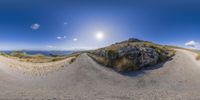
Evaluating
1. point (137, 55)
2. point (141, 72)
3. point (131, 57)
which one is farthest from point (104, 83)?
point (137, 55)

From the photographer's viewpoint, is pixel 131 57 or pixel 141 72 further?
pixel 131 57

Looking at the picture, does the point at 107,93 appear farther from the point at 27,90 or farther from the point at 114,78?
the point at 27,90

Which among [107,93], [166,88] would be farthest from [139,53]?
[107,93]

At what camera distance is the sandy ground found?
2548cm

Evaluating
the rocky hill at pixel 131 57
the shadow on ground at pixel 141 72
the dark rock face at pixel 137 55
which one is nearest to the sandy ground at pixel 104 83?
the shadow on ground at pixel 141 72

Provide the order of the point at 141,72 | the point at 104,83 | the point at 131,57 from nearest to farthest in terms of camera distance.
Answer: the point at 104,83
the point at 141,72
the point at 131,57

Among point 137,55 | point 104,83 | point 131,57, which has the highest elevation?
point 137,55

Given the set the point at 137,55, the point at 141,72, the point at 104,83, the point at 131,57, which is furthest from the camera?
the point at 137,55

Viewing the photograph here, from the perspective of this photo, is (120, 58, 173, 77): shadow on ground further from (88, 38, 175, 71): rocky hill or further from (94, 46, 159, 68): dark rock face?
(94, 46, 159, 68): dark rock face

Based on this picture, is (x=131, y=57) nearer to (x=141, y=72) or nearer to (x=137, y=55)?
(x=137, y=55)

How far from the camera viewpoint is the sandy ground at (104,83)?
83.6 feet

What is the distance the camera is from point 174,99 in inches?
953

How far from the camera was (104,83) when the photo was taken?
3150cm

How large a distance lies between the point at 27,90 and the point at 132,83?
14.4m
